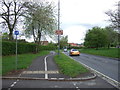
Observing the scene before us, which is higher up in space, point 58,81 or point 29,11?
point 29,11

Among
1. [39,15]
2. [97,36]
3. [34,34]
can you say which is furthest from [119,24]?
[97,36]

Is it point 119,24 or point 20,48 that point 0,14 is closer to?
point 20,48

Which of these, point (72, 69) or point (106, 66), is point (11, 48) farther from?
point (72, 69)

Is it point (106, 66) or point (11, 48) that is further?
point (11, 48)

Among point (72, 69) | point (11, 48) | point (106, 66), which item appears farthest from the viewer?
point (11, 48)

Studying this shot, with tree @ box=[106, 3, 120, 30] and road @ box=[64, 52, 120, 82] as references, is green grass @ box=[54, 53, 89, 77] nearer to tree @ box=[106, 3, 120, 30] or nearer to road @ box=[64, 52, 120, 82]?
road @ box=[64, 52, 120, 82]

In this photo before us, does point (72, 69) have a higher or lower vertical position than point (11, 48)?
Result: lower

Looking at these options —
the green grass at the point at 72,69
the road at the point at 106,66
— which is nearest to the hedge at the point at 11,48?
the road at the point at 106,66

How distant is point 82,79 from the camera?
30.3 feet

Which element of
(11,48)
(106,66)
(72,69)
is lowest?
(106,66)

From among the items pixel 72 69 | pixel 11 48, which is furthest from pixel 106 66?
pixel 11 48

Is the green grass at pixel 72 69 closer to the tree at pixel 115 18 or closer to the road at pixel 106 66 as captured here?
the road at pixel 106 66

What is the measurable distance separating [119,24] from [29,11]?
588 inches

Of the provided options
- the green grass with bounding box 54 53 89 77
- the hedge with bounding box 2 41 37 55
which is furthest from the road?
the hedge with bounding box 2 41 37 55
